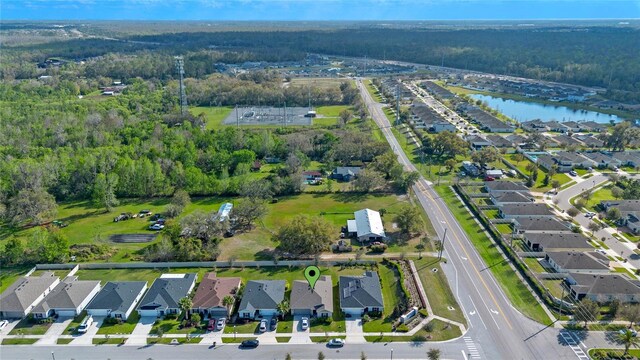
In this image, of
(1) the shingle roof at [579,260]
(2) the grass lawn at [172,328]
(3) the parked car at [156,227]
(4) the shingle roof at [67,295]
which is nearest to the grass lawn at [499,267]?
(1) the shingle roof at [579,260]

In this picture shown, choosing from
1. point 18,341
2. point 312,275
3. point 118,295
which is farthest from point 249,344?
point 18,341

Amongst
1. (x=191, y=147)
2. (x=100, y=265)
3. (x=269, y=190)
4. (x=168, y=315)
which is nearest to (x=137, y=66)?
(x=191, y=147)

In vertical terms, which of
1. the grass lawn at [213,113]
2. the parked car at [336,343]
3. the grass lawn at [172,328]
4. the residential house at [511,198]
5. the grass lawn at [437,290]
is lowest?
the grass lawn at [172,328]

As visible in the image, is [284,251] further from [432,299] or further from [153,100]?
[153,100]

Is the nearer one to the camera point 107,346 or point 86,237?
point 107,346

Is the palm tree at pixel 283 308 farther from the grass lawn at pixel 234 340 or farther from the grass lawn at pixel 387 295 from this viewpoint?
the grass lawn at pixel 387 295

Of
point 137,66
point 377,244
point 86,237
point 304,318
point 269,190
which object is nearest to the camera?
point 304,318
